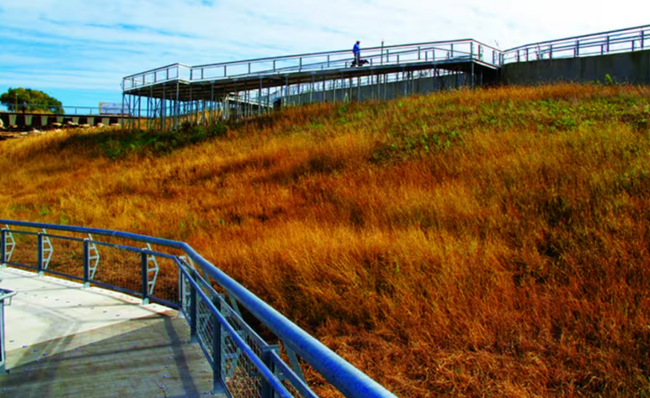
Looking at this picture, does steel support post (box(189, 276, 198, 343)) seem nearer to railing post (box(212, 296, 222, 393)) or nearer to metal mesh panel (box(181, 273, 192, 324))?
metal mesh panel (box(181, 273, 192, 324))

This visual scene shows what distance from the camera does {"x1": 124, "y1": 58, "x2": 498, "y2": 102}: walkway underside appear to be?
2861cm

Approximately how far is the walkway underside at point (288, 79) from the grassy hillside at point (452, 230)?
8.33m

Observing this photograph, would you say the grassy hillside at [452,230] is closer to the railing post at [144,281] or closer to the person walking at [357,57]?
the railing post at [144,281]

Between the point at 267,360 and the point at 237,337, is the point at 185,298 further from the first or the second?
the point at 267,360

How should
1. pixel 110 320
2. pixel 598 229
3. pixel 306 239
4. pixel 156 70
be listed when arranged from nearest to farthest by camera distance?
A: pixel 110 320 < pixel 598 229 < pixel 306 239 < pixel 156 70

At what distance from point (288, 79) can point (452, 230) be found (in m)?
26.8

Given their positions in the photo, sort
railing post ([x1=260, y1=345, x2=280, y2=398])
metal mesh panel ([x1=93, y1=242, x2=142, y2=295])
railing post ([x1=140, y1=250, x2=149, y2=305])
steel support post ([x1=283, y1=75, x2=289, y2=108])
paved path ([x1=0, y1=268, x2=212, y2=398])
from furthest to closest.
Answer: steel support post ([x1=283, y1=75, x2=289, y2=108]) < metal mesh panel ([x1=93, y1=242, x2=142, y2=295]) < railing post ([x1=140, y1=250, x2=149, y2=305]) < paved path ([x1=0, y1=268, x2=212, y2=398]) < railing post ([x1=260, y1=345, x2=280, y2=398])

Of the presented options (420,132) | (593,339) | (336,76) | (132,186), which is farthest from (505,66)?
(593,339)

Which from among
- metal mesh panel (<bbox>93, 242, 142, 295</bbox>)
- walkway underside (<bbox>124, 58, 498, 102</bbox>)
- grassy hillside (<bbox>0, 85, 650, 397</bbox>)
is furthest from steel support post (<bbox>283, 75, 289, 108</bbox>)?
metal mesh panel (<bbox>93, 242, 142, 295</bbox>)

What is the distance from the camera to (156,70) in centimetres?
3603

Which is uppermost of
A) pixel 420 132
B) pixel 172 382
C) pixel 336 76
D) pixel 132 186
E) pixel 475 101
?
pixel 336 76

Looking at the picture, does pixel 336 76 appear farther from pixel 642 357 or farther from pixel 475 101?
pixel 642 357

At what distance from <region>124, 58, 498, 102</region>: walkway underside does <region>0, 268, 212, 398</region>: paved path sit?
23738 mm

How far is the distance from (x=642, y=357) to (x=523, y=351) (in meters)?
1.06
